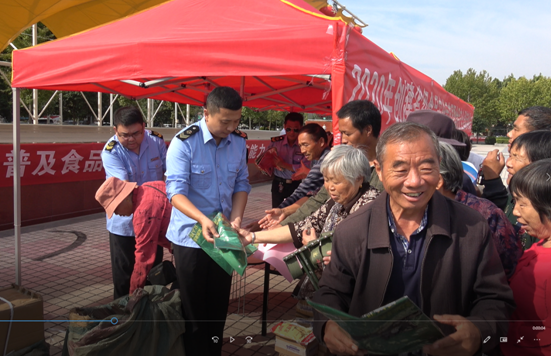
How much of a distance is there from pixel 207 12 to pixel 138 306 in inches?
92.2

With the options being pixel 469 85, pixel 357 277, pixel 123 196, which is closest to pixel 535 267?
pixel 357 277

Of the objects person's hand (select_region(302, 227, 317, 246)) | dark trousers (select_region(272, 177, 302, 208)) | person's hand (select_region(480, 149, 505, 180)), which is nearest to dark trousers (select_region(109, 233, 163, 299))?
person's hand (select_region(302, 227, 317, 246))

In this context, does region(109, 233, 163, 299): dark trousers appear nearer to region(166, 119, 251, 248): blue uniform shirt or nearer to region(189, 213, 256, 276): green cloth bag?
region(166, 119, 251, 248): blue uniform shirt

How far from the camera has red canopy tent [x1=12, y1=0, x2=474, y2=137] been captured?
8.14ft

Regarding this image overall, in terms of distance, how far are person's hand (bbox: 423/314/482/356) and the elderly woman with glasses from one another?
367 mm

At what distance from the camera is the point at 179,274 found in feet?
7.72

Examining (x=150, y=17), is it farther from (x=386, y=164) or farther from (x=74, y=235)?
(x=74, y=235)

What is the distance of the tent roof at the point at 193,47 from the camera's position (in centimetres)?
253

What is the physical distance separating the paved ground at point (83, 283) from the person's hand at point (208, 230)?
134cm

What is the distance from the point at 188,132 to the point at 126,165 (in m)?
1.16

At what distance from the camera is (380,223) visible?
1.29 m

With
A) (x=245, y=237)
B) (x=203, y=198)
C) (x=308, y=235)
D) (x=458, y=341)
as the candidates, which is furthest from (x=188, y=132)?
(x=458, y=341)

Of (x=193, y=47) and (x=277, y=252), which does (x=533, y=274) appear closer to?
(x=277, y=252)

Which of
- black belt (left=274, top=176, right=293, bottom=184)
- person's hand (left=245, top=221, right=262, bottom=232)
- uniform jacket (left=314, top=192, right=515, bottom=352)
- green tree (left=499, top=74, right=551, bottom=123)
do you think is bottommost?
person's hand (left=245, top=221, right=262, bottom=232)
